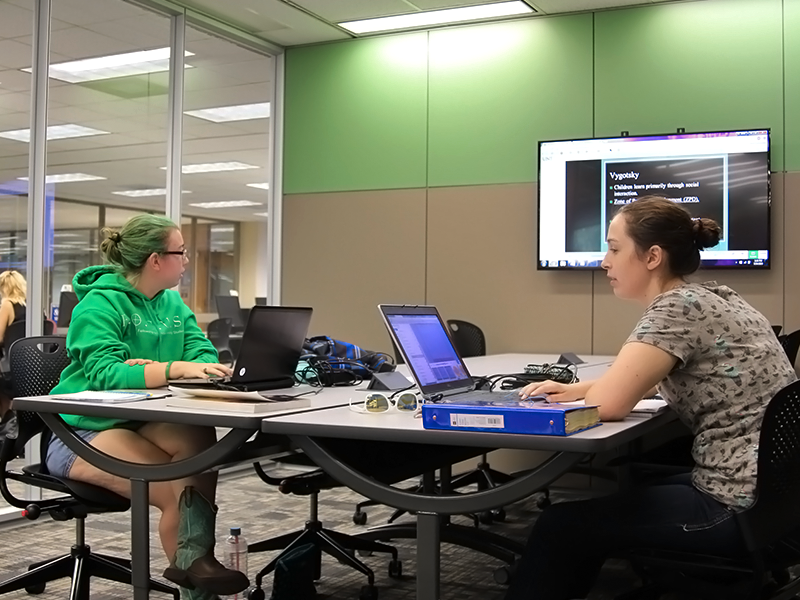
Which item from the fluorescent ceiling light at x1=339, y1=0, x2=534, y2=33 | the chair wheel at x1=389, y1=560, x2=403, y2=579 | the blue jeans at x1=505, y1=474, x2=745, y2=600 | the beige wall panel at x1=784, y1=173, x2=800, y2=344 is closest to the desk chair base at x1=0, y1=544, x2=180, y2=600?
the chair wheel at x1=389, y1=560, x2=403, y2=579

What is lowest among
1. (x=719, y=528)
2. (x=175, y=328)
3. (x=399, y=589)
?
(x=399, y=589)

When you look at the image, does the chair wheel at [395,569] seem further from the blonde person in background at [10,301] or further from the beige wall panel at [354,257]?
the beige wall panel at [354,257]

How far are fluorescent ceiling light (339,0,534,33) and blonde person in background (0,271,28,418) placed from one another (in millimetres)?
2534

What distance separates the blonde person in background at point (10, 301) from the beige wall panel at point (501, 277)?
7.92ft

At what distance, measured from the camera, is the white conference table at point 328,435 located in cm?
189

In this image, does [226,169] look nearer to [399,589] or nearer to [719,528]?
[399,589]

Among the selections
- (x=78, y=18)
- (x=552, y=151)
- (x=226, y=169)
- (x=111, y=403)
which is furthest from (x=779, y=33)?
(x=111, y=403)

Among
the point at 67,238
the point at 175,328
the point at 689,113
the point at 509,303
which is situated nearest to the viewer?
the point at 175,328

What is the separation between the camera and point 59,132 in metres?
4.58

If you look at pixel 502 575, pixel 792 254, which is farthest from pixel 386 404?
pixel 792 254

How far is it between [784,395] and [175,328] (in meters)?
2.03

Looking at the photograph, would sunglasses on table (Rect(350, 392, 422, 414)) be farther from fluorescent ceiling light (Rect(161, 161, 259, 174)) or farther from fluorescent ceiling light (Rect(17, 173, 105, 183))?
fluorescent ceiling light (Rect(161, 161, 259, 174))

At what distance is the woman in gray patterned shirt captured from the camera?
79.0 inches

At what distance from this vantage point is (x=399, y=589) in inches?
132
